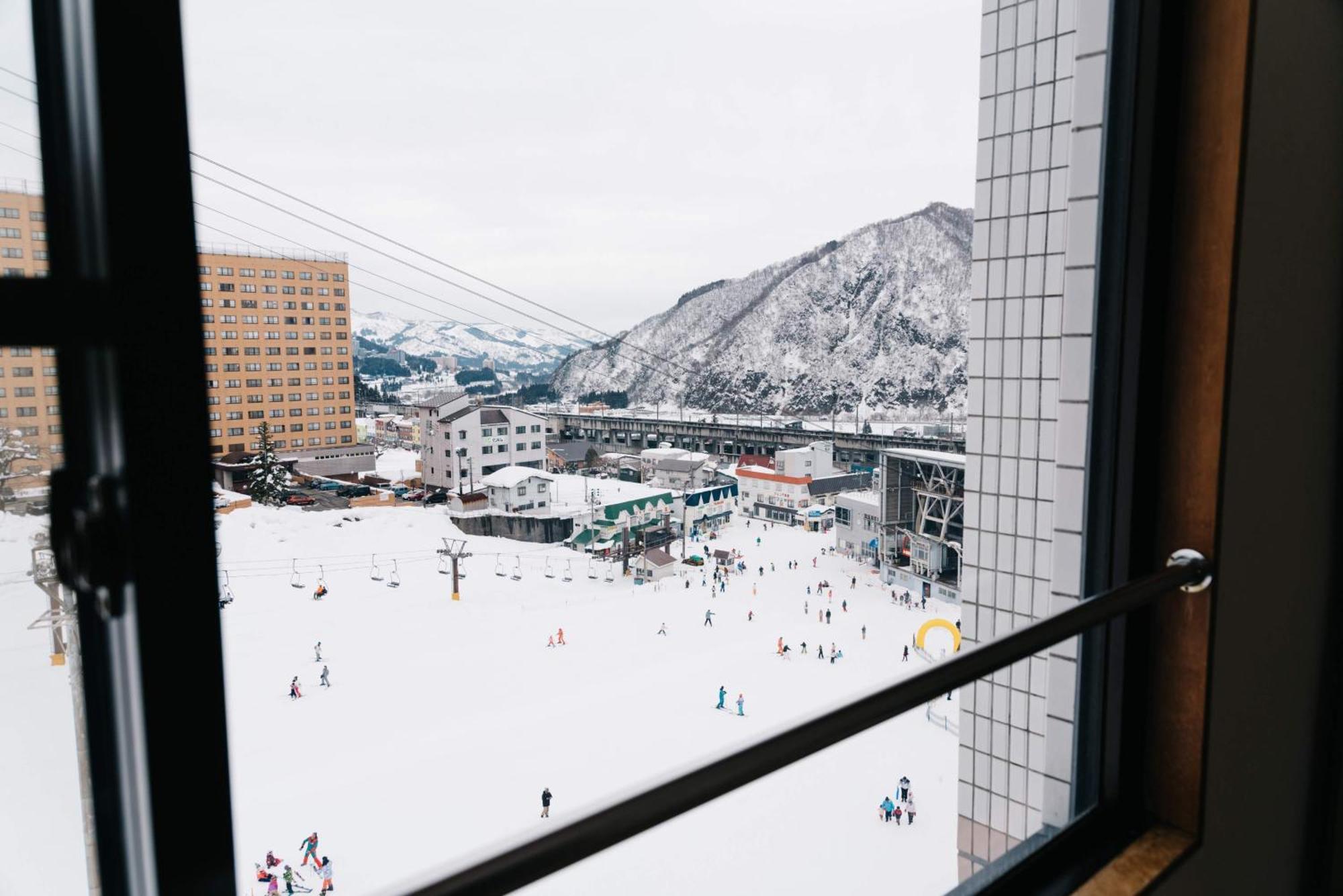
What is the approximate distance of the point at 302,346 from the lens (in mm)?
1256

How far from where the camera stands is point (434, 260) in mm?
2398

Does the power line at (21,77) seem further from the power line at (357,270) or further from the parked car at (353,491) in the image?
the parked car at (353,491)

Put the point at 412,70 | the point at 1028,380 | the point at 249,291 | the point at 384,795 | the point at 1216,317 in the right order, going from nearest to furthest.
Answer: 1. the point at 249,291
2. the point at 1216,317
3. the point at 412,70
4. the point at 384,795
5. the point at 1028,380

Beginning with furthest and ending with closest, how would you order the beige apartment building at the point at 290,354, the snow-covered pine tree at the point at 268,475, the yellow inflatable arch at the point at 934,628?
the yellow inflatable arch at the point at 934,628 → the snow-covered pine tree at the point at 268,475 → the beige apartment building at the point at 290,354

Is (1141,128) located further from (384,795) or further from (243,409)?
(384,795)

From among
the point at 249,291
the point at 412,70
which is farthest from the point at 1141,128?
the point at 412,70

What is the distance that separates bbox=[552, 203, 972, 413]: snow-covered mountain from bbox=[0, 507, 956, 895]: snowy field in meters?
0.99

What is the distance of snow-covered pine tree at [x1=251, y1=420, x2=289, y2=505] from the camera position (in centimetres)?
110

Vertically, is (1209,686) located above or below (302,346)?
below

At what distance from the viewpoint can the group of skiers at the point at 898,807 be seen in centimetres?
400

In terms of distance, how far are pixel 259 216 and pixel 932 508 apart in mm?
3414

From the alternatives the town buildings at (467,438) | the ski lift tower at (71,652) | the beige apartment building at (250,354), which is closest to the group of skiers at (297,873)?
the town buildings at (467,438)

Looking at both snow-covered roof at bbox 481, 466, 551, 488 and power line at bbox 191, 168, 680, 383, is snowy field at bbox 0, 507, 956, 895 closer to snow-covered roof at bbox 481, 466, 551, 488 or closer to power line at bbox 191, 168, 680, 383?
snow-covered roof at bbox 481, 466, 551, 488

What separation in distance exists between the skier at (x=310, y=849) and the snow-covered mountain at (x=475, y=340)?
1.74m
